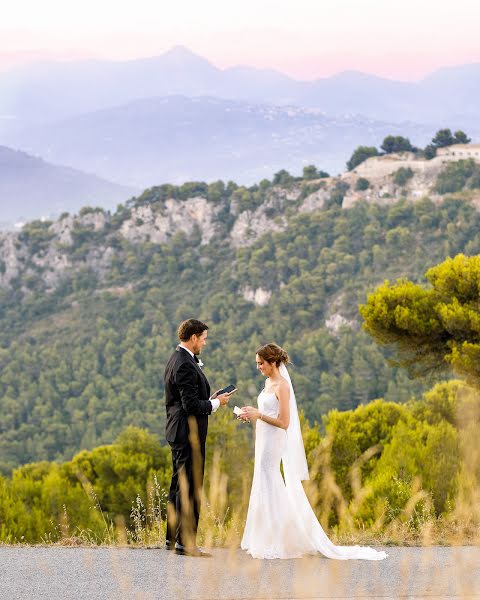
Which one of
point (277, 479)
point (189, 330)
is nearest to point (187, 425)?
point (189, 330)

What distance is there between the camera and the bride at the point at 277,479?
6500 mm

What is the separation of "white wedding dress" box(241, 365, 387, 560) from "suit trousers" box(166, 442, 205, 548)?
15.9 inches

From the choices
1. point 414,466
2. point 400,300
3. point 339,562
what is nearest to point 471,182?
point 400,300

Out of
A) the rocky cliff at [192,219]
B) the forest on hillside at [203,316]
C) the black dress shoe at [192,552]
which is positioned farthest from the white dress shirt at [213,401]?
the rocky cliff at [192,219]

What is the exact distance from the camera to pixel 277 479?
6.71 meters

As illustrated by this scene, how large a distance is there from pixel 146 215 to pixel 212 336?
23.2 meters

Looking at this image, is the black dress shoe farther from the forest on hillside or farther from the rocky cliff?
the rocky cliff

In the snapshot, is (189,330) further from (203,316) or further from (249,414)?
(203,316)

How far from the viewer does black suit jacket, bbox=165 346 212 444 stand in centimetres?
646

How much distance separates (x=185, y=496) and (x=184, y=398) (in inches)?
24.5


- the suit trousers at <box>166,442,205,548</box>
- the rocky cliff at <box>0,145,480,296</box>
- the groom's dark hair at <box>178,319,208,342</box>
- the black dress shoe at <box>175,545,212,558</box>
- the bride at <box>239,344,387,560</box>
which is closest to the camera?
the black dress shoe at <box>175,545,212,558</box>

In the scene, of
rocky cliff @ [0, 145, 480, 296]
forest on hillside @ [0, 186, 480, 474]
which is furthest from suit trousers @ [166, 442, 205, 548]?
rocky cliff @ [0, 145, 480, 296]

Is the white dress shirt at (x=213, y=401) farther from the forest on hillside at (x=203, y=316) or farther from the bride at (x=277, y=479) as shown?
the forest on hillside at (x=203, y=316)

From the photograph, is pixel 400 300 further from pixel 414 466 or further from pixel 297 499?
pixel 297 499
